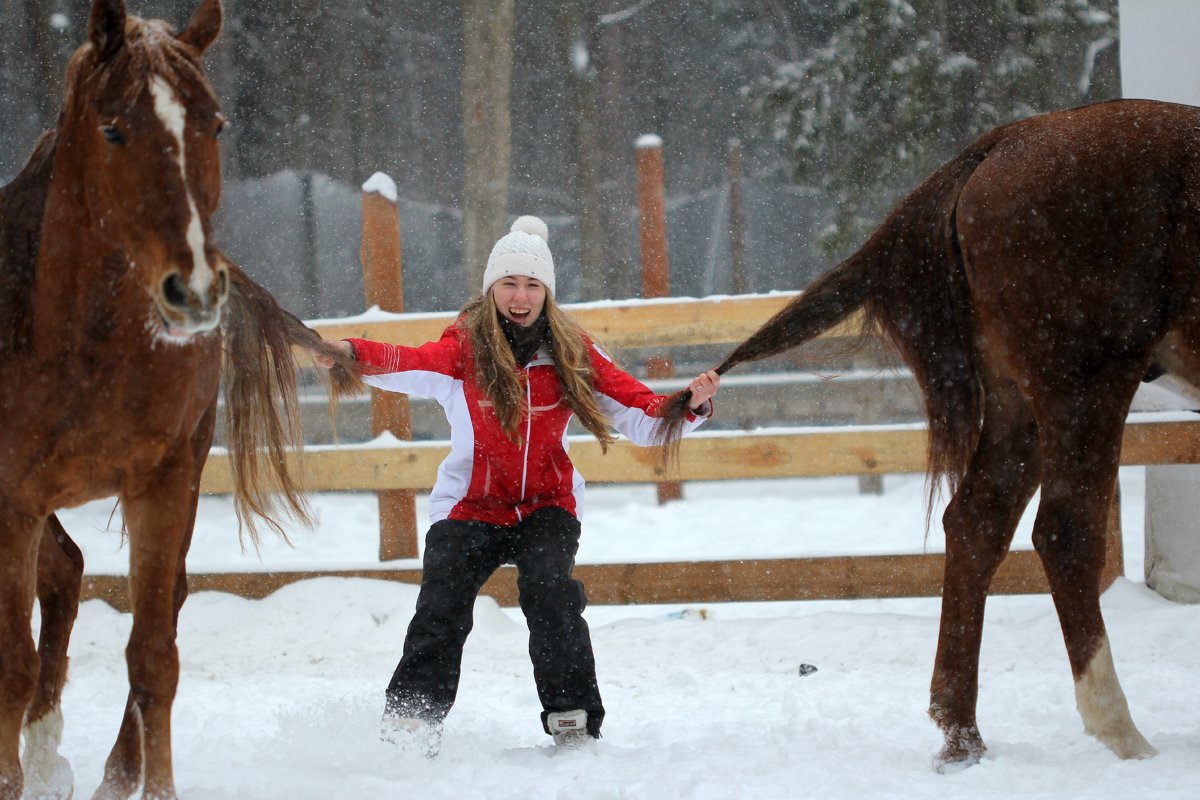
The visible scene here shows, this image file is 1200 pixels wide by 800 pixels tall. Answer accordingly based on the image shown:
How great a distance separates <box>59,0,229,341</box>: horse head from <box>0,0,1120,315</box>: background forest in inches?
312

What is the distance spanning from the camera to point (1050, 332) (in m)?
2.62

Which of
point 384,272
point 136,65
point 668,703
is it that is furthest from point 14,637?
point 384,272

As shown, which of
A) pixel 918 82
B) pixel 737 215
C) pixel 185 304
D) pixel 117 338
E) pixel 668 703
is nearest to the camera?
pixel 185 304

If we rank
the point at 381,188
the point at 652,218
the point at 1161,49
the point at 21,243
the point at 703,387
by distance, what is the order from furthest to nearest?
1. the point at 652,218
2. the point at 381,188
3. the point at 1161,49
4. the point at 703,387
5. the point at 21,243

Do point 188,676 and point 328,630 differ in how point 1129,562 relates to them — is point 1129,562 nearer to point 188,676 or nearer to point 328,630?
point 328,630

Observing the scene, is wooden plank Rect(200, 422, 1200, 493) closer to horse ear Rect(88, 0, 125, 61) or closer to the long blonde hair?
the long blonde hair

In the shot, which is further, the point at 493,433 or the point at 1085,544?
the point at 493,433

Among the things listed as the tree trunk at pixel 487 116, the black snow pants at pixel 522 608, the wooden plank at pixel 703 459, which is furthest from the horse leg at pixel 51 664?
the tree trunk at pixel 487 116

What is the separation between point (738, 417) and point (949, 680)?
23.1ft

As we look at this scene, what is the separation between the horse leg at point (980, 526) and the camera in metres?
2.84

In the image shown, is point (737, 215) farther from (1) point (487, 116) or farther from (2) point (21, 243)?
(2) point (21, 243)

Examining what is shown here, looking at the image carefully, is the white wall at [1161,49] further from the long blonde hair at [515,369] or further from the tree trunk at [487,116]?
the tree trunk at [487,116]

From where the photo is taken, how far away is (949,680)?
284cm

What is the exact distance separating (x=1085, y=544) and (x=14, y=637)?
8.15 ft
